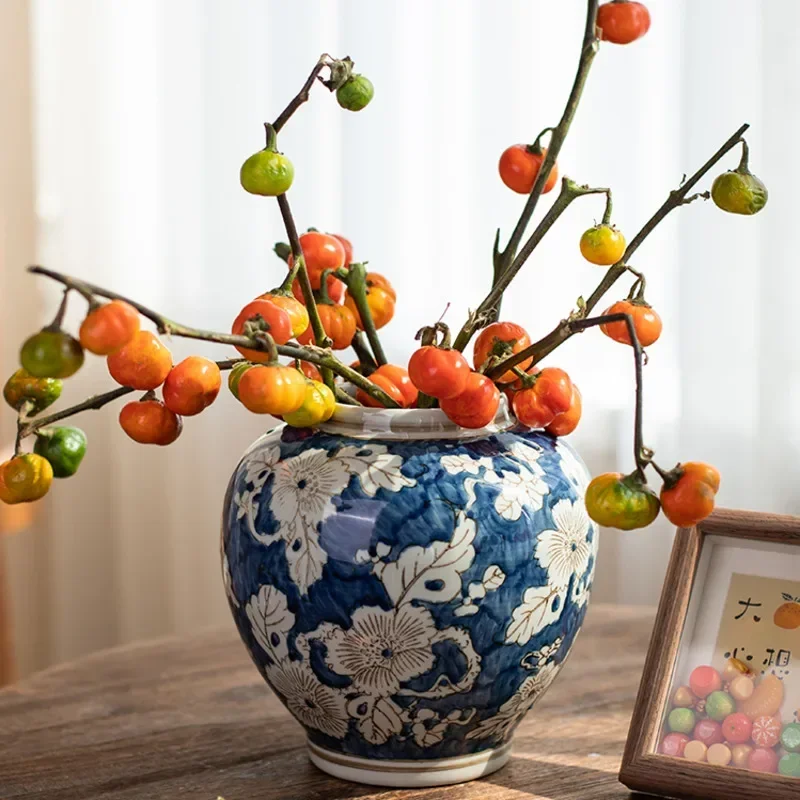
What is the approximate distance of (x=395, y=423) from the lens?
710 millimetres

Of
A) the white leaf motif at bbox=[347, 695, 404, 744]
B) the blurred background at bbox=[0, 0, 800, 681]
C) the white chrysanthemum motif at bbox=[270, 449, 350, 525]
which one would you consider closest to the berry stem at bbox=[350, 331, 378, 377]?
the white chrysanthemum motif at bbox=[270, 449, 350, 525]

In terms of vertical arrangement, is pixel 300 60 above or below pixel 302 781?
above

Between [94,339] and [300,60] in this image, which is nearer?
[94,339]

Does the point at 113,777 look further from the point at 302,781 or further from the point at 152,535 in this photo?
the point at 152,535

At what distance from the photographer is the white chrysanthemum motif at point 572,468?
737 mm

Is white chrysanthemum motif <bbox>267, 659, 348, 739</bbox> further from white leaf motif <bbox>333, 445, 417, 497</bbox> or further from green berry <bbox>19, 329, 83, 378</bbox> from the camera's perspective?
green berry <bbox>19, 329, 83, 378</bbox>

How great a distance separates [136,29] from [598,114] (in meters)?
0.73

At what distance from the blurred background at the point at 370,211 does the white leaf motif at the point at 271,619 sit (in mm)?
761

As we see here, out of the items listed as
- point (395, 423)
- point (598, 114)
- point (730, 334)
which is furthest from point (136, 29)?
point (395, 423)

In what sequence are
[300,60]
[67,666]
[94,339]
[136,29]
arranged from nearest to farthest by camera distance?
[94,339] < [67,666] < [300,60] < [136,29]

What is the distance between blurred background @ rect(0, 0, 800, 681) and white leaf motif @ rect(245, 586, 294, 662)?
76 centimetres

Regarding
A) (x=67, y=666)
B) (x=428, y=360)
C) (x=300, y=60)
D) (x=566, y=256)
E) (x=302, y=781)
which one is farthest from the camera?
(x=300, y=60)

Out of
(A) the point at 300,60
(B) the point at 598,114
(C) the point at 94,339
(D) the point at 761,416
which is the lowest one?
(D) the point at 761,416

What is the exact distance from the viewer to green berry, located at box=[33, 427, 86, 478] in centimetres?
71
